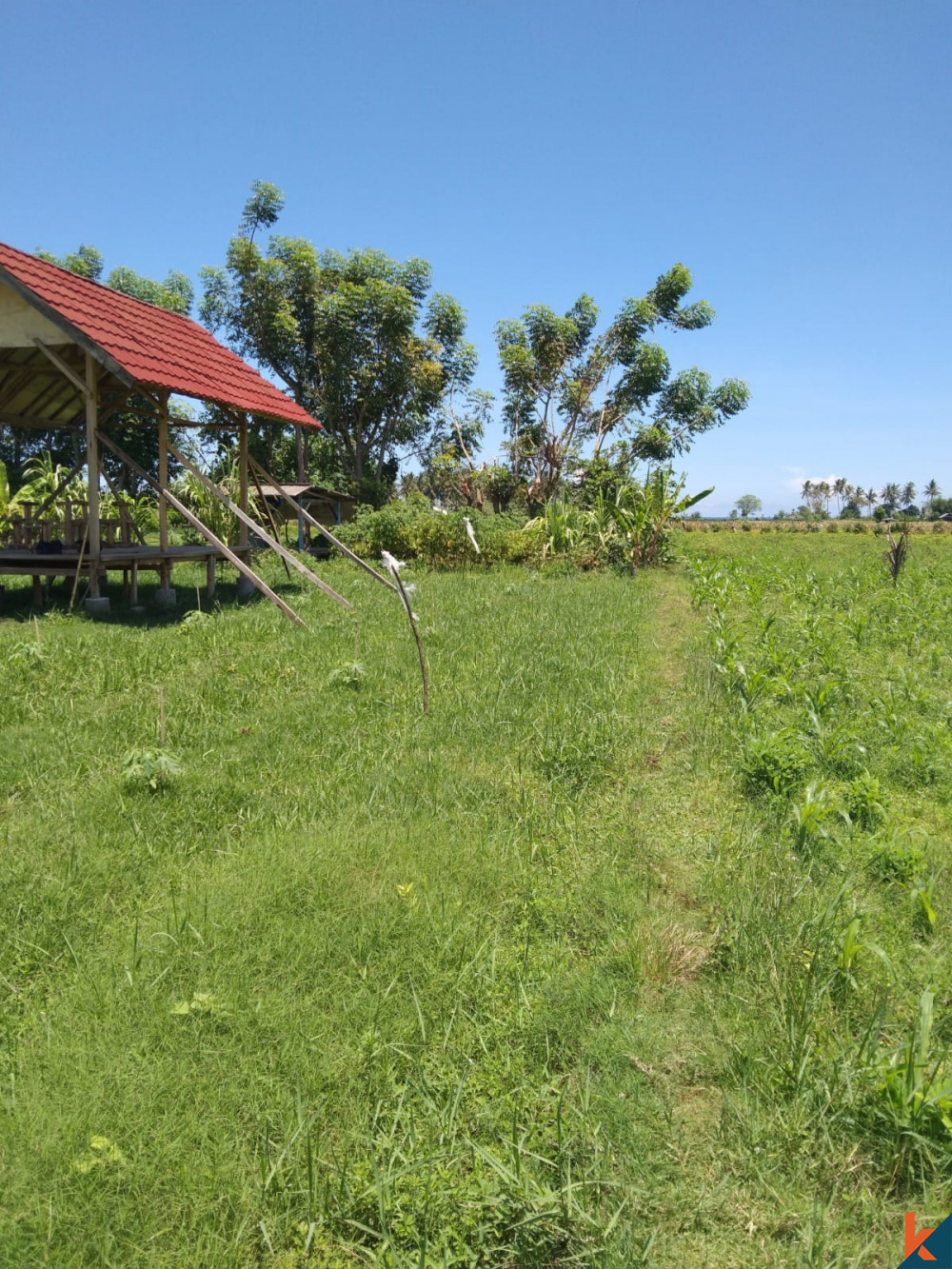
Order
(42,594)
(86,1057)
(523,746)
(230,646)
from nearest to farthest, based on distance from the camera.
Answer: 1. (86,1057)
2. (523,746)
3. (230,646)
4. (42,594)

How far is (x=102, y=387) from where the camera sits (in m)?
12.0

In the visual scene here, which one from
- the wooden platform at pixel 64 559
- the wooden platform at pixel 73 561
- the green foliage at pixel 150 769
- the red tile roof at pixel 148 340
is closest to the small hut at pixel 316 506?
the red tile roof at pixel 148 340

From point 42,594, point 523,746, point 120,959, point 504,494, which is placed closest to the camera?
point 120,959

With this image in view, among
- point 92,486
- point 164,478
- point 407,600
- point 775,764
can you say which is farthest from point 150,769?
point 164,478

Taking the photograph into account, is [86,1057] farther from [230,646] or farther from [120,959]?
[230,646]

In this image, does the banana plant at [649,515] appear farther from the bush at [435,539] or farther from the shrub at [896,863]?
the shrub at [896,863]

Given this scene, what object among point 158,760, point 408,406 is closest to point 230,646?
point 158,760

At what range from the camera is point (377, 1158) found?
2.24 metres

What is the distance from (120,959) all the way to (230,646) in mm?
5435

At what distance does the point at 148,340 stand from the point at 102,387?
1.19m

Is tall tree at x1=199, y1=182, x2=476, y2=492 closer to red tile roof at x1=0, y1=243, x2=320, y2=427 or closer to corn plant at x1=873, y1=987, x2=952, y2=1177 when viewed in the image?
red tile roof at x1=0, y1=243, x2=320, y2=427

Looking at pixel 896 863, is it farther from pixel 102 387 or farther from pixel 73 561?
pixel 102 387

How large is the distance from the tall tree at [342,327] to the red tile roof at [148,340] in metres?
12.7

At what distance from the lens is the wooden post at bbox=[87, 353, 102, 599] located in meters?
10.1
